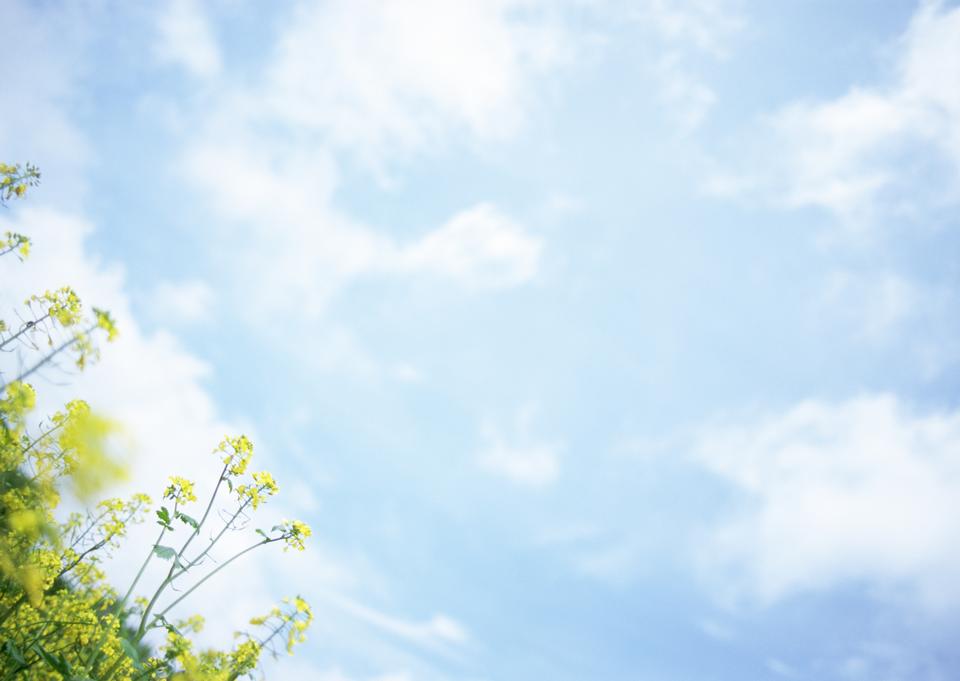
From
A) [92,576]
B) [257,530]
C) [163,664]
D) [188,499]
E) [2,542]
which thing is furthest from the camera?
[92,576]

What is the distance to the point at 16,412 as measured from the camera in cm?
385

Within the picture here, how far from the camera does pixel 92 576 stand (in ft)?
19.7

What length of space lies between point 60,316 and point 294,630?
275 cm

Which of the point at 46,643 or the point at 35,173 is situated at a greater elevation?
the point at 35,173

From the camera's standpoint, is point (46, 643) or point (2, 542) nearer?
point (2, 542)

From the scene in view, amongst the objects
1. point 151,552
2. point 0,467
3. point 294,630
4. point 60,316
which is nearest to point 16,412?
point 0,467

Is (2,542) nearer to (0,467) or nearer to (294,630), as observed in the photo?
(0,467)

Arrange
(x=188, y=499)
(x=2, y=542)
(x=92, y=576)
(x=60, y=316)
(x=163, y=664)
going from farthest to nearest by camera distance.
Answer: (x=92, y=576) → (x=188, y=499) → (x=163, y=664) → (x=60, y=316) → (x=2, y=542)

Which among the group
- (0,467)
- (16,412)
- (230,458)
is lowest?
(0,467)

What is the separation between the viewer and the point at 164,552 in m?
4.60

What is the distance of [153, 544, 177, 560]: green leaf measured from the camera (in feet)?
15.0

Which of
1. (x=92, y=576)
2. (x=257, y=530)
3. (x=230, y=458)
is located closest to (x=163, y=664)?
(x=257, y=530)

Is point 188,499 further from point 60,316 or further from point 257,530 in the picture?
point 60,316

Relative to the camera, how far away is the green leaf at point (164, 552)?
457 cm
